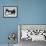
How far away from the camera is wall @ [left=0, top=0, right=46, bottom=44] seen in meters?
4.19

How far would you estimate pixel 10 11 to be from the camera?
4168 millimetres

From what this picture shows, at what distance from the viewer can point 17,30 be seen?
4156mm

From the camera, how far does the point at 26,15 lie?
4.20 meters

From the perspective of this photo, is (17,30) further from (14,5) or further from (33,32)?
(14,5)

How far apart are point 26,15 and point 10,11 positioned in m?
0.50

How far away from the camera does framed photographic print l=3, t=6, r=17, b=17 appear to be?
4.16 meters

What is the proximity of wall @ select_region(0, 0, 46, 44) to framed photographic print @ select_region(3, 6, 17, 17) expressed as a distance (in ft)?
0.33

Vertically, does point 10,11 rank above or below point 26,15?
above

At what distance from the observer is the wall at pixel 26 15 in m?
4.19

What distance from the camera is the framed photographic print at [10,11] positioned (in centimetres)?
416

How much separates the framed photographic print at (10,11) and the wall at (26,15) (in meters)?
0.10

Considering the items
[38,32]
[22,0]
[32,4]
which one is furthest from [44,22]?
[22,0]

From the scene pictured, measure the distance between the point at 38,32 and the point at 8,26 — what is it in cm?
92

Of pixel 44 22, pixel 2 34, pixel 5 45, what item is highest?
pixel 44 22
